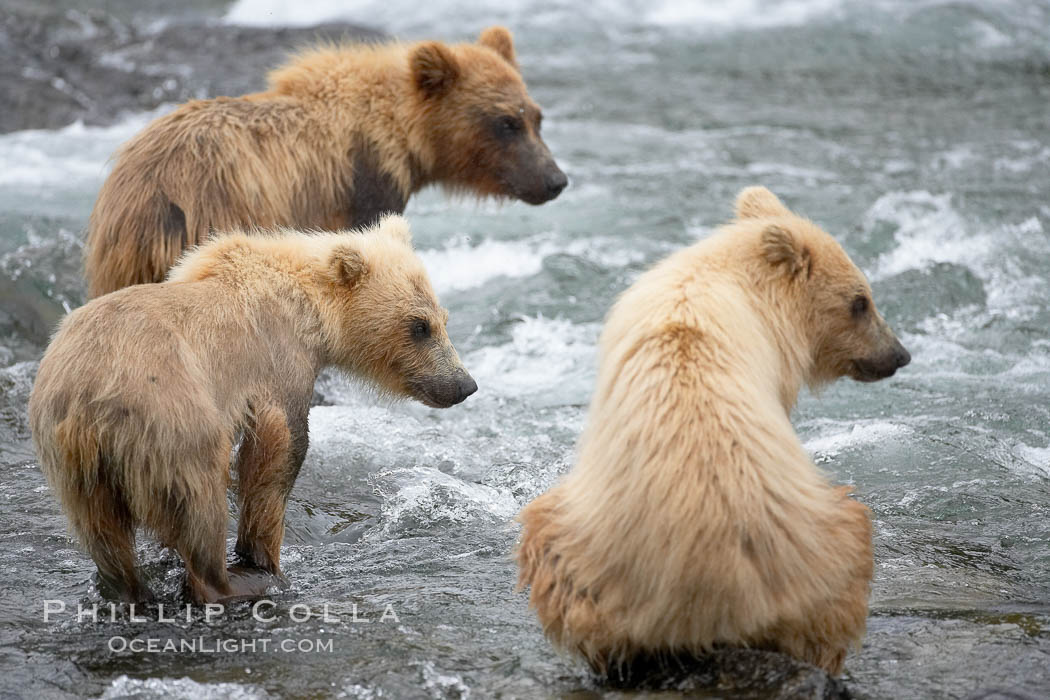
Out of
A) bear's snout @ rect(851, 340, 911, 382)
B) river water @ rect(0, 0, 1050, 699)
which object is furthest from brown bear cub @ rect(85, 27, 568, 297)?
bear's snout @ rect(851, 340, 911, 382)

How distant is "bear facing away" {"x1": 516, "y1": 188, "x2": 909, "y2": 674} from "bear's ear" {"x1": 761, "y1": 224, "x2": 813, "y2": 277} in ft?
0.04

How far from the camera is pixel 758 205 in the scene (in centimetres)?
496

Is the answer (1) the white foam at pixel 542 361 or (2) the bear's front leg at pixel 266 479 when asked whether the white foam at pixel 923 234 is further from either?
(2) the bear's front leg at pixel 266 479

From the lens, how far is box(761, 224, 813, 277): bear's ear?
4.39 meters

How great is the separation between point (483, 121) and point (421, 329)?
2.58m

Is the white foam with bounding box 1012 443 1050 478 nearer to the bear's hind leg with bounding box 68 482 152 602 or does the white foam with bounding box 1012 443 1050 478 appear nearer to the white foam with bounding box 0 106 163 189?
the bear's hind leg with bounding box 68 482 152 602

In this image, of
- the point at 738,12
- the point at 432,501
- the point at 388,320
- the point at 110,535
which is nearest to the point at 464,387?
the point at 388,320

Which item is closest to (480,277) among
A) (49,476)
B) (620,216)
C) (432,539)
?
(620,216)

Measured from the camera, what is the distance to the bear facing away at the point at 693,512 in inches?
148

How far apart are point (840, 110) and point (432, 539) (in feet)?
33.5

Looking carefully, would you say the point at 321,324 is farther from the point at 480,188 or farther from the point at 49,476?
the point at 480,188

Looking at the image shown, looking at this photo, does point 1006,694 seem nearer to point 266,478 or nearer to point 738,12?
point 266,478

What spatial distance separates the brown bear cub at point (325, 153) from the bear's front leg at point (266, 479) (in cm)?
175

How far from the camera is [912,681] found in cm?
420
